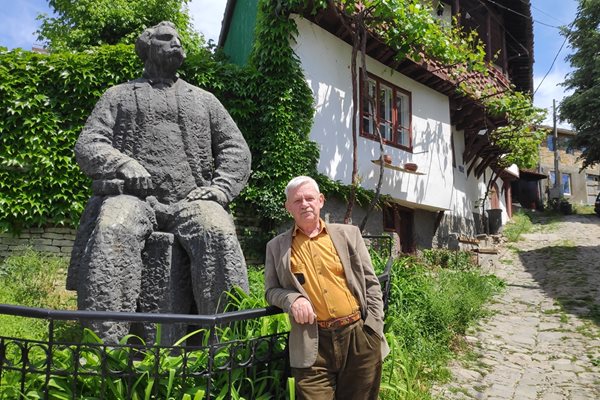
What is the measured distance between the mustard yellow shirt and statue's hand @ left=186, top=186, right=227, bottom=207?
1.11m

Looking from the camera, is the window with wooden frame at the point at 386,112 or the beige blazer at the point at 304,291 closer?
the beige blazer at the point at 304,291

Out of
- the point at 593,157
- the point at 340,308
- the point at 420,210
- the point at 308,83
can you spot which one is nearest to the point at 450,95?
the point at 420,210

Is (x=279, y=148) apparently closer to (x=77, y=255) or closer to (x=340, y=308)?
(x=77, y=255)

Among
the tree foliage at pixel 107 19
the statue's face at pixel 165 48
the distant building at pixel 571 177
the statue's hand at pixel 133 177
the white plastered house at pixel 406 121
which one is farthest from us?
the distant building at pixel 571 177

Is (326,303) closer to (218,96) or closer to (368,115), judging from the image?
(218,96)

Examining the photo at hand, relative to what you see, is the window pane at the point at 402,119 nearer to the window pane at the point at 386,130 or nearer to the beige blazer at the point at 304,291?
the window pane at the point at 386,130

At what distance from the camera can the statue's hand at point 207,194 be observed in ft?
10.8

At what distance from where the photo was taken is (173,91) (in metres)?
3.50

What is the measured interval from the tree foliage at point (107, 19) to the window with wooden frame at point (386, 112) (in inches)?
202

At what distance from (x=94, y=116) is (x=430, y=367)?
3.55 m

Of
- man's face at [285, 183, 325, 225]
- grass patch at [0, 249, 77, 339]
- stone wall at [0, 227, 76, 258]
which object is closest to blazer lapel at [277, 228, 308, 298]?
man's face at [285, 183, 325, 225]

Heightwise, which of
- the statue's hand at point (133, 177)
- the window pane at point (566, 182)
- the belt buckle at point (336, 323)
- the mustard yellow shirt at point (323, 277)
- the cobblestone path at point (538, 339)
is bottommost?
the cobblestone path at point (538, 339)

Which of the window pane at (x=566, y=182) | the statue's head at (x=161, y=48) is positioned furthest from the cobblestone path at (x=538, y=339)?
the window pane at (x=566, y=182)

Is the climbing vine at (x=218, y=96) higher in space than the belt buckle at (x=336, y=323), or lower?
higher
